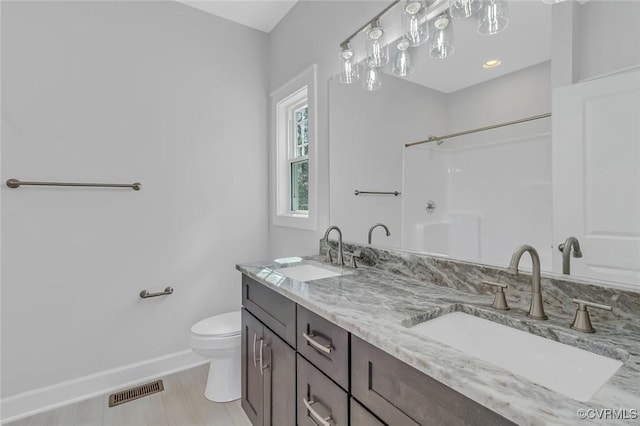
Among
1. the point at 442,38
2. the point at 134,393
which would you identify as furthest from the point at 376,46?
the point at 134,393

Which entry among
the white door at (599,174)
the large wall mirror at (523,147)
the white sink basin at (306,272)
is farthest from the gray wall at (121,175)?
the white door at (599,174)

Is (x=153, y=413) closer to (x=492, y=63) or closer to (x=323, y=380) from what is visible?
(x=323, y=380)

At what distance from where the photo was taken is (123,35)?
2045mm

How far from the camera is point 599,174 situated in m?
0.84

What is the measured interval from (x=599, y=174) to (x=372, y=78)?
1110 mm

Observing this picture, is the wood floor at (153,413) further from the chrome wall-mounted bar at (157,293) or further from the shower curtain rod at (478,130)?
the shower curtain rod at (478,130)

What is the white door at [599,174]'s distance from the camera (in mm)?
789

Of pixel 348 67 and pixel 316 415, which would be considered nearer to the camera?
pixel 316 415

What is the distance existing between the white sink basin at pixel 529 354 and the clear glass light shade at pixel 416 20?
1.17 metres

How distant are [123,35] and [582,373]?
2.83 m

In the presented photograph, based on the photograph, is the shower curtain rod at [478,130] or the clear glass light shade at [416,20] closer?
the shower curtain rod at [478,130]

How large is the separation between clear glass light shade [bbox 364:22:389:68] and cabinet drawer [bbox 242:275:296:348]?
1.26 metres

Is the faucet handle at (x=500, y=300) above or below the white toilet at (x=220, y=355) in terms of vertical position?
above

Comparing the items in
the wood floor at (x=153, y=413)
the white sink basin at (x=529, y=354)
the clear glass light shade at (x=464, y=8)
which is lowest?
the wood floor at (x=153, y=413)
